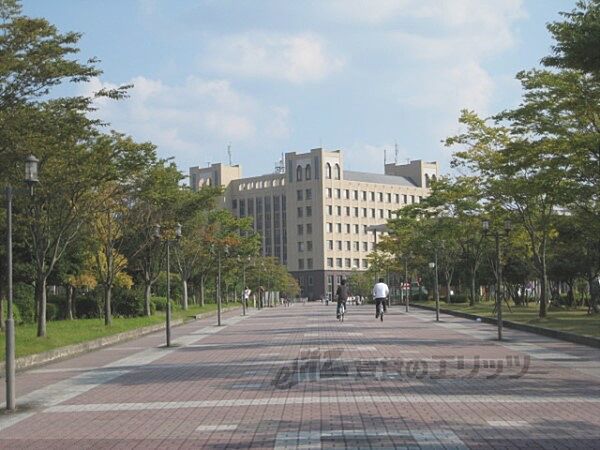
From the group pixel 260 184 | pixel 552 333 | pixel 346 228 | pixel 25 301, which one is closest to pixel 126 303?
pixel 25 301

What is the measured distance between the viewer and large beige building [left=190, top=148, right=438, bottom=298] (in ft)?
502

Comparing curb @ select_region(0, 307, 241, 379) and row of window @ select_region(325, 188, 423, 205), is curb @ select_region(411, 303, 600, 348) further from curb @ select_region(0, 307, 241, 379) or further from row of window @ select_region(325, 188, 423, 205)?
row of window @ select_region(325, 188, 423, 205)

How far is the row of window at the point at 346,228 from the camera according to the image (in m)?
154

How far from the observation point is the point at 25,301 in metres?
38.8

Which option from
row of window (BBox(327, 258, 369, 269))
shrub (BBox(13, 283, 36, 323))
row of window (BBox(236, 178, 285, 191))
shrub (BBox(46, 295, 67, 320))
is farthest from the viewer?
row of window (BBox(236, 178, 285, 191))

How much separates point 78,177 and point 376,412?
1541 cm

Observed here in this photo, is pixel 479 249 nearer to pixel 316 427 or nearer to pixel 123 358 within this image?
pixel 123 358

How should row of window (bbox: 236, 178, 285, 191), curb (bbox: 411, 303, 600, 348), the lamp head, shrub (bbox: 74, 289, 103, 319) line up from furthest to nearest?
1. row of window (bbox: 236, 178, 285, 191)
2. shrub (bbox: 74, 289, 103, 319)
3. curb (bbox: 411, 303, 600, 348)
4. the lamp head

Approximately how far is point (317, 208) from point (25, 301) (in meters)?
116

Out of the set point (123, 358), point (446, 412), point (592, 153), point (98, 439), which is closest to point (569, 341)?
point (592, 153)

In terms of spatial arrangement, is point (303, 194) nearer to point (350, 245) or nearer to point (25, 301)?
point (350, 245)

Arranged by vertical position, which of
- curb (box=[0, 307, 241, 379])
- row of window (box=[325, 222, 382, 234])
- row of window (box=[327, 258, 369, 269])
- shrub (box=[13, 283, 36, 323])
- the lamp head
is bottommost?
curb (box=[0, 307, 241, 379])

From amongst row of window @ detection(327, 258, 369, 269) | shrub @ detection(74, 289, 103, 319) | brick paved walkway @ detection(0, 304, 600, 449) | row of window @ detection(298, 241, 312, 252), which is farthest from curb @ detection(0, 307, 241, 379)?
row of window @ detection(327, 258, 369, 269)

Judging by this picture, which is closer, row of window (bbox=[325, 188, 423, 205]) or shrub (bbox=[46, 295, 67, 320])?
shrub (bbox=[46, 295, 67, 320])
